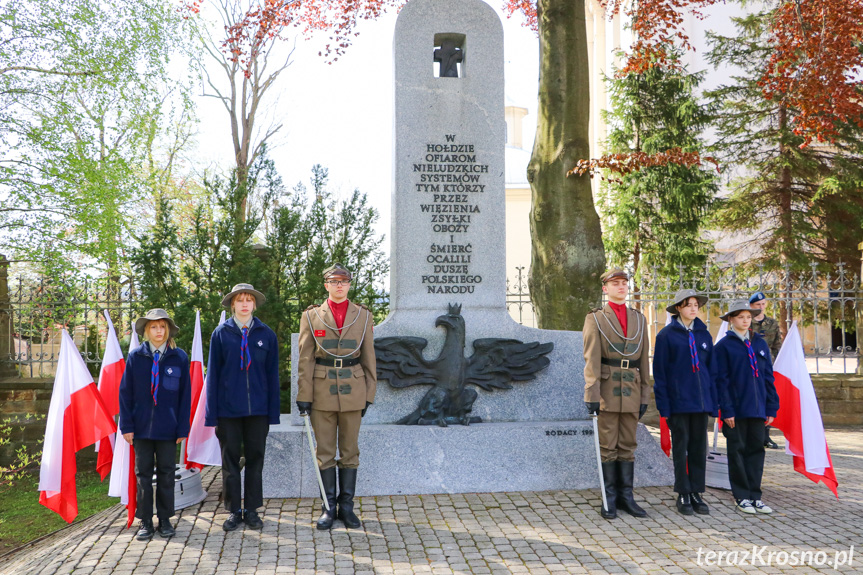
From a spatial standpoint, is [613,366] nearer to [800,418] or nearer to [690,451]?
[690,451]

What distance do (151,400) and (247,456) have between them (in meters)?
0.80

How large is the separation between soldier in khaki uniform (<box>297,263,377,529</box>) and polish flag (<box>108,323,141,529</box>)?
54.5 inches

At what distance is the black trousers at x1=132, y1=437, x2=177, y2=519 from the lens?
5270mm

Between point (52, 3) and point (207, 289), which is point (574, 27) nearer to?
point (207, 289)

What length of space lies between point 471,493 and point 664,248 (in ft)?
41.8

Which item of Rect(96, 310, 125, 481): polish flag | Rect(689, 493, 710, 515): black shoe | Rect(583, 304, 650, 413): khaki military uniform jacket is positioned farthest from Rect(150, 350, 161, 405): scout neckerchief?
Rect(689, 493, 710, 515): black shoe

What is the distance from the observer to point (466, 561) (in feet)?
15.3

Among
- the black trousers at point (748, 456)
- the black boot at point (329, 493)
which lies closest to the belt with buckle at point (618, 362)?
the black trousers at point (748, 456)

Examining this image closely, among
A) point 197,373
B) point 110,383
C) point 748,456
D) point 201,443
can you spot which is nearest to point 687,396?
point 748,456

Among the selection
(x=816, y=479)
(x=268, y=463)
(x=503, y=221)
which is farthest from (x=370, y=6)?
(x=816, y=479)

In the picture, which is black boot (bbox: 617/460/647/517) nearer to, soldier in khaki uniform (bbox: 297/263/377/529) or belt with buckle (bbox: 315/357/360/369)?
soldier in khaki uniform (bbox: 297/263/377/529)

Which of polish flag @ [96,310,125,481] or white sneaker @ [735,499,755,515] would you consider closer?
white sneaker @ [735,499,755,515]

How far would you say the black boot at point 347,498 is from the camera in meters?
5.34

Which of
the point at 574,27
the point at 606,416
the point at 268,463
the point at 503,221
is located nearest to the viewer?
the point at 606,416
